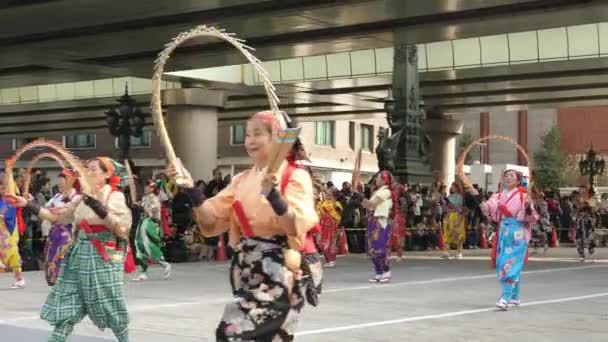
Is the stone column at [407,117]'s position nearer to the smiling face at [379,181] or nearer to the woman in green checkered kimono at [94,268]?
the smiling face at [379,181]

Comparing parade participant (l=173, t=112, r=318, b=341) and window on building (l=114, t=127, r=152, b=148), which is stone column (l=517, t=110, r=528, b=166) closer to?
window on building (l=114, t=127, r=152, b=148)

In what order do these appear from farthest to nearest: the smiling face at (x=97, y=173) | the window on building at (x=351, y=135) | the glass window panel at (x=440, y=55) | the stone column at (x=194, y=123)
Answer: the window on building at (x=351, y=135) → the stone column at (x=194, y=123) → the glass window panel at (x=440, y=55) → the smiling face at (x=97, y=173)

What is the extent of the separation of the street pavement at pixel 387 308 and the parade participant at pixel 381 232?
1.00 feet

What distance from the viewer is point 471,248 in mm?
32625

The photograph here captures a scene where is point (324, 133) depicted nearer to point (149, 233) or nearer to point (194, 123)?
point (194, 123)

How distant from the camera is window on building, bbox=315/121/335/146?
64.6 metres

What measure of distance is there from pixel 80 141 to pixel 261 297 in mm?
66122

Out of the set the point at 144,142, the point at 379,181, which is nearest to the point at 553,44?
the point at 379,181

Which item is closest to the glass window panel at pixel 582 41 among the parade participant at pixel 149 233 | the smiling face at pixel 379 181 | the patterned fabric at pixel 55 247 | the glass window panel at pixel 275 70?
the glass window panel at pixel 275 70

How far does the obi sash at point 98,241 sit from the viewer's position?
9289 mm

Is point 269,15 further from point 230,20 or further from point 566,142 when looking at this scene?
point 566,142

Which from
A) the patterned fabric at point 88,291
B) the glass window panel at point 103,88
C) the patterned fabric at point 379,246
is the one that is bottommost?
the patterned fabric at point 379,246

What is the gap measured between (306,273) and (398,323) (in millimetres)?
5834

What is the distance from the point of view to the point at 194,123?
39062 mm
